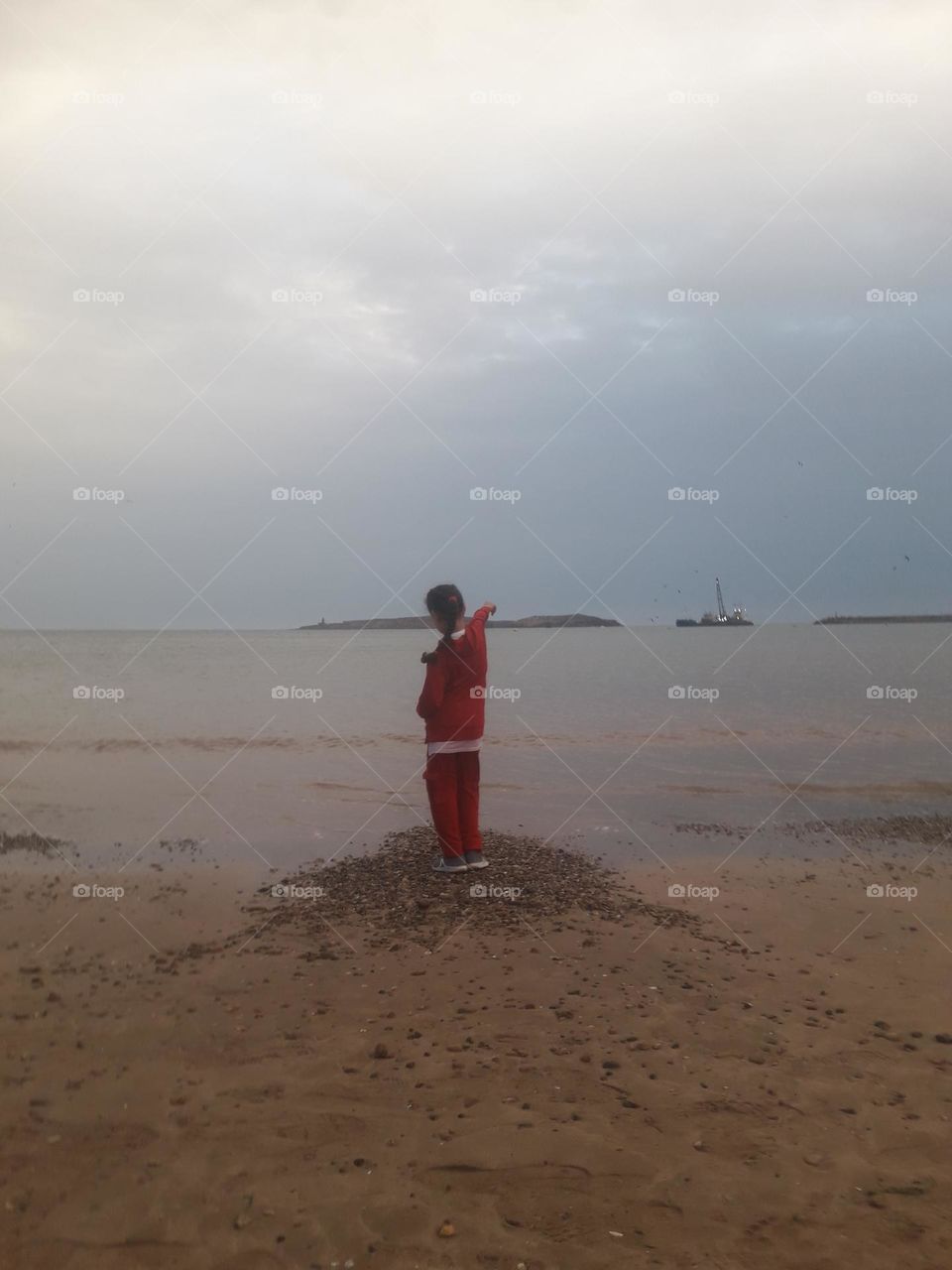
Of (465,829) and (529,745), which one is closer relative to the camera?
(465,829)

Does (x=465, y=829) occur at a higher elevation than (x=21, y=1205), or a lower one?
higher

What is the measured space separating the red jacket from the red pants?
20cm

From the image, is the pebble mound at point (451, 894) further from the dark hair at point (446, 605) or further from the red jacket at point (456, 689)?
the dark hair at point (446, 605)

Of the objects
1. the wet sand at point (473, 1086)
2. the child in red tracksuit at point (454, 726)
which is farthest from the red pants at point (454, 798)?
the wet sand at point (473, 1086)

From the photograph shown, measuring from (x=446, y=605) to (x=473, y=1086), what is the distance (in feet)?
13.9

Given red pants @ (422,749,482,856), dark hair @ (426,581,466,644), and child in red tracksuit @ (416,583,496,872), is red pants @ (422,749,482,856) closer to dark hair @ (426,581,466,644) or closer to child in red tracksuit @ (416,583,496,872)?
child in red tracksuit @ (416,583,496,872)

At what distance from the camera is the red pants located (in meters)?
7.59

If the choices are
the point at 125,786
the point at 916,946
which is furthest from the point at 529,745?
the point at 916,946

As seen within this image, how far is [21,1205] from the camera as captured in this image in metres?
3.43

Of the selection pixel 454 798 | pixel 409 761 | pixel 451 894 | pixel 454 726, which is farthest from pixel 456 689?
pixel 409 761

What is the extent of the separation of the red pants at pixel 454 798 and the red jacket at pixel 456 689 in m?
0.20

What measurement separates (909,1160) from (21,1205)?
3.44 metres

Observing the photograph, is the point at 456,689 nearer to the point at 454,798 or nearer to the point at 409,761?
the point at 454,798

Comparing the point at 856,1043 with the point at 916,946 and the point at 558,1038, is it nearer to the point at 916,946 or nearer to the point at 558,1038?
the point at 558,1038
